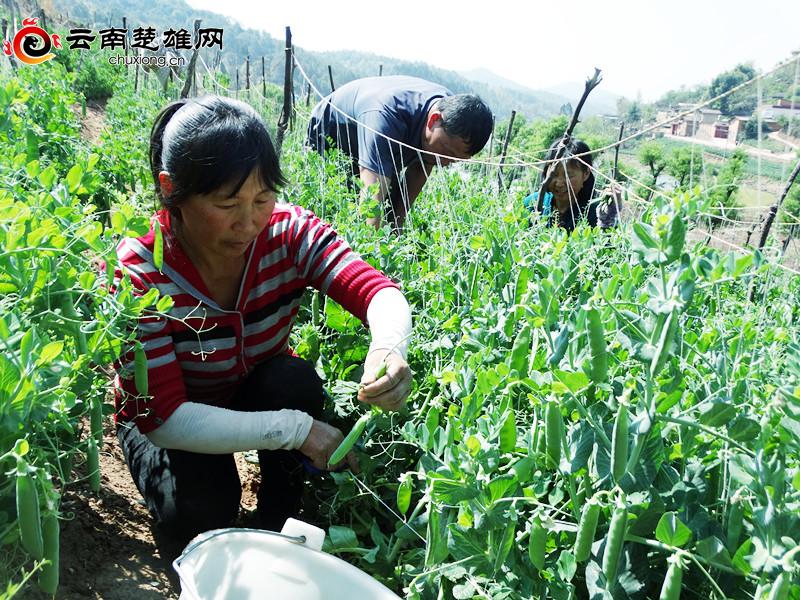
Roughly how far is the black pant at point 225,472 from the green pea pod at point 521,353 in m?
0.65

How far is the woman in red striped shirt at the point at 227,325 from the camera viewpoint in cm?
133

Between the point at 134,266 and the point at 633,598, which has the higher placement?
the point at 134,266

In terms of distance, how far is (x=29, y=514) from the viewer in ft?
2.56

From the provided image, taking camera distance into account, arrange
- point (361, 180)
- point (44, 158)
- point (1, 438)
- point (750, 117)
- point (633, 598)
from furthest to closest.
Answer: point (44, 158), point (361, 180), point (750, 117), point (633, 598), point (1, 438)

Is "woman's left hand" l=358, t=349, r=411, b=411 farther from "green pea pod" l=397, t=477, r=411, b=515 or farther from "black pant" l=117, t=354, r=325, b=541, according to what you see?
"black pant" l=117, t=354, r=325, b=541

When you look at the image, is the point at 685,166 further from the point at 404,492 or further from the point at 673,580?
the point at 673,580

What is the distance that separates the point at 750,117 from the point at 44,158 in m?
2.66

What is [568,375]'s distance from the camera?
911 millimetres

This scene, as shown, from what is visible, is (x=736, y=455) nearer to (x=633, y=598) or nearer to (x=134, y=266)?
(x=633, y=598)

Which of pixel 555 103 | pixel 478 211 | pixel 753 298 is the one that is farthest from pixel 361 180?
pixel 555 103

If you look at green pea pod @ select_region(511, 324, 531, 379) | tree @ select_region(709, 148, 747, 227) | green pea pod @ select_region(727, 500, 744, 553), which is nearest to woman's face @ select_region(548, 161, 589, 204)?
tree @ select_region(709, 148, 747, 227)

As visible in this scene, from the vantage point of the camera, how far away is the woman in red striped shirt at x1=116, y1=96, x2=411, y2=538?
4.36ft

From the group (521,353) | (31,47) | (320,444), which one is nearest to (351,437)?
(320,444)

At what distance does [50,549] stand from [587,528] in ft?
2.25
